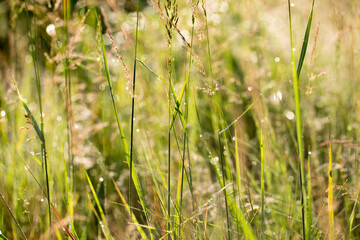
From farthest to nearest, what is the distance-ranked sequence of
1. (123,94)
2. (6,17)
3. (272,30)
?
(6,17), (272,30), (123,94)

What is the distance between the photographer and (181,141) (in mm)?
1071

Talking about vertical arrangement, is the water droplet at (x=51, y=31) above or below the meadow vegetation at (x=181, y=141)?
above

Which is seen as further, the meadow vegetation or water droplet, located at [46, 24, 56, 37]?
water droplet, located at [46, 24, 56, 37]

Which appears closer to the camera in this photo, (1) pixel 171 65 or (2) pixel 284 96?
(1) pixel 171 65

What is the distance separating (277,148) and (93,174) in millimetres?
741

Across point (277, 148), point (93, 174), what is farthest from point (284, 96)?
point (93, 174)

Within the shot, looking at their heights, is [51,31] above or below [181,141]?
above

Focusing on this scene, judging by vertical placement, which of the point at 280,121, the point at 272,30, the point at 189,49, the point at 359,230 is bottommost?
the point at 359,230

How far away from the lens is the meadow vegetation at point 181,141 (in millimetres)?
788

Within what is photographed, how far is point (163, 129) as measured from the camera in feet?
5.34

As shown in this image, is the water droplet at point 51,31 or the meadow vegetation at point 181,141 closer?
the meadow vegetation at point 181,141

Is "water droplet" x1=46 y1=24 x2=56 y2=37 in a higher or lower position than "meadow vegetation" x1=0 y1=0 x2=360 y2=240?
higher

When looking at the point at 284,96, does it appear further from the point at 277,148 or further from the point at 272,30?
the point at 272,30

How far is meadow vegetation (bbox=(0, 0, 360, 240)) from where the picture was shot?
79cm
